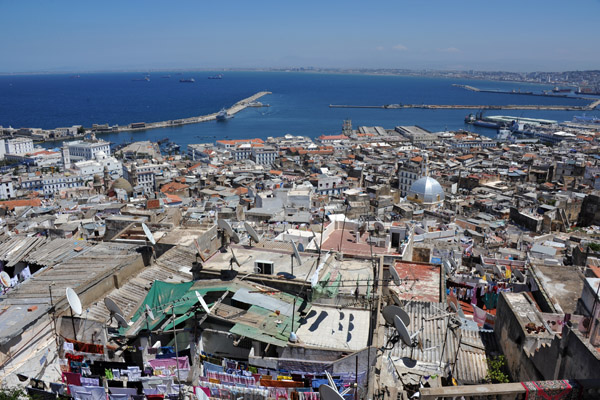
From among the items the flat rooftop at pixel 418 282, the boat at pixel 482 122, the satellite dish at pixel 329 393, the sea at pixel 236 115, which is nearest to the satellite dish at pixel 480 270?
the flat rooftop at pixel 418 282

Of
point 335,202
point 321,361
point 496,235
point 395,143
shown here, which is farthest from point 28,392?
point 395,143

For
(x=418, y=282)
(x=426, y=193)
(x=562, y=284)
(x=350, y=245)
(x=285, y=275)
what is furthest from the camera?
(x=426, y=193)

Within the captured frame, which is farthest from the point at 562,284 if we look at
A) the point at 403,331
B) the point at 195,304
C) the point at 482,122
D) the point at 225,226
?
the point at 482,122

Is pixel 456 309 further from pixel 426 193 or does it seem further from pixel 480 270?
pixel 426 193

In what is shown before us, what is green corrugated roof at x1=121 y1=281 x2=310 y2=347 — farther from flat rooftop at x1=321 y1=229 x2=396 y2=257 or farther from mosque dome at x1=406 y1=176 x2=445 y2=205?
mosque dome at x1=406 y1=176 x2=445 y2=205

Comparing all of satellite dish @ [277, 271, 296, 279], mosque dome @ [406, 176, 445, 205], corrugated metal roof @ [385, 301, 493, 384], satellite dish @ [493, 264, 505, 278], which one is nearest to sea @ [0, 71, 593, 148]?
→ mosque dome @ [406, 176, 445, 205]

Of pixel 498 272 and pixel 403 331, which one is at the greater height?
pixel 403 331
